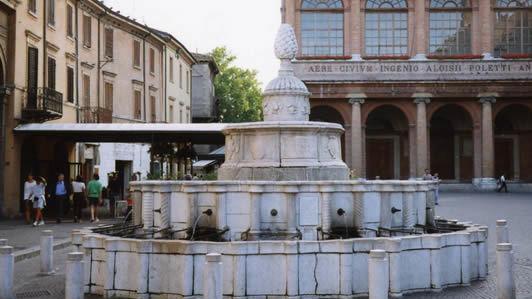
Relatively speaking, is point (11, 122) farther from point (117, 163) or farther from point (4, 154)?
point (117, 163)

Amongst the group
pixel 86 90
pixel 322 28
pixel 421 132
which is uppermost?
pixel 322 28

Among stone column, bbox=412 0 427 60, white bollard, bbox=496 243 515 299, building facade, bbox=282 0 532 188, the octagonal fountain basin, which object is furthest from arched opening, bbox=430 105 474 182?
white bollard, bbox=496 243 515 299

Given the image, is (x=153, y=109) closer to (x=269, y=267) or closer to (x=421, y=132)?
(x=421, y=132)

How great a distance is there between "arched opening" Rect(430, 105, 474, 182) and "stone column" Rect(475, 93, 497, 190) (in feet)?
7.50

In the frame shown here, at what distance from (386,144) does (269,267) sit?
36.7 metres

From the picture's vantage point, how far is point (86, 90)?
3316 cm

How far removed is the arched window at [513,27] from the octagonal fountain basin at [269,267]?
117ft

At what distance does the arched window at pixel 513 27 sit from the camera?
139 feet

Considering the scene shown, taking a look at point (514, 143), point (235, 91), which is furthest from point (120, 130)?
point (235, 91)

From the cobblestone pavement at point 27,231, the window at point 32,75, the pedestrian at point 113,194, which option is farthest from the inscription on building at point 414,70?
the cobblestone pavement at point 27,231

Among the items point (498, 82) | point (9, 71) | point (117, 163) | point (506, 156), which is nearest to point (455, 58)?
point (498, 82)

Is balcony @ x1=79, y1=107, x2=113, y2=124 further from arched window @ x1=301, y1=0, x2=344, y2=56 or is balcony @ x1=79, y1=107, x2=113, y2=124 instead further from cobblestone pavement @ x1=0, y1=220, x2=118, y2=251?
arched window @ x1=301, y1=0, x2=344, y2=56

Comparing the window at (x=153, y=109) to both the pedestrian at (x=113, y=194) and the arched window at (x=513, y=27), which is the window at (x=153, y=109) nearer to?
the pedestrian at (x=113, y=194)

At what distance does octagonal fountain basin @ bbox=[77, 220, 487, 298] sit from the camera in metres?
9.08
